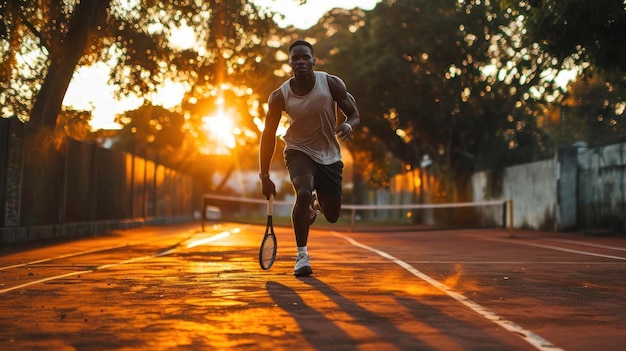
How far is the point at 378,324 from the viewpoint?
5738 millimetres

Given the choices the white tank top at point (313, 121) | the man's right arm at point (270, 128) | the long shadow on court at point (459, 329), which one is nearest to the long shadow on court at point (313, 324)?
the long shadow on court at point (459, 329)

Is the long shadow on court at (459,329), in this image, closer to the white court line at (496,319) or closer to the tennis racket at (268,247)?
the white court line at (496,319)

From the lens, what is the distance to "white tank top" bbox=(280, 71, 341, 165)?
366 inches

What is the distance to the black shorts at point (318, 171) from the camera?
9.25 meters

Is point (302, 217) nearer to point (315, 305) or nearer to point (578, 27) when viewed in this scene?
point (315, 305)

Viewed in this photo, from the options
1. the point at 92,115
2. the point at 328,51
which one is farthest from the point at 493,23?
the point at 92,115

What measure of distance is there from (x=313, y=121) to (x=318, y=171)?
0.50 meters

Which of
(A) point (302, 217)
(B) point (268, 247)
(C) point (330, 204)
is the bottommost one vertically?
(B) point (268, 247)

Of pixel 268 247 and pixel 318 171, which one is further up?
pixel 318 171

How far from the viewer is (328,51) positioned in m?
45.3

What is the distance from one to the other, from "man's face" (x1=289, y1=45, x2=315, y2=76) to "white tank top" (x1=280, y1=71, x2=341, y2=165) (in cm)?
21

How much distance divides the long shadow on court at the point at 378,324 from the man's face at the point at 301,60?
248 cm

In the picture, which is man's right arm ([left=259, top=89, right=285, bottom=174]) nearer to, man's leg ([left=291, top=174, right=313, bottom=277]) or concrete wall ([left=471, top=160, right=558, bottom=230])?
man's leg ([left=291, top=174, right=313, bottom=277])

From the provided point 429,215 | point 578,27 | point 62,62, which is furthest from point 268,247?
point 429,215
